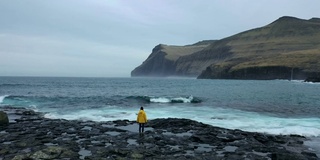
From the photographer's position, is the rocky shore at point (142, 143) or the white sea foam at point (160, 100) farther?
the white sea foam at point (160, 100)

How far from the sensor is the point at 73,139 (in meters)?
21.1

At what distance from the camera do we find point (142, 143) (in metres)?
20.0

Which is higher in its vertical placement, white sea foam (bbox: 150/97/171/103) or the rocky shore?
the rocky shore

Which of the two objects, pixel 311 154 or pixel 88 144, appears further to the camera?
pixel 88 144

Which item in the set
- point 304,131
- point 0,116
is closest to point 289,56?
point 304,131

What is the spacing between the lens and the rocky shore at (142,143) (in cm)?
1683

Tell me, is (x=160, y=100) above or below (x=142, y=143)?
below

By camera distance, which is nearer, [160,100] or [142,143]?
[142,143]

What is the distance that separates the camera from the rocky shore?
16828 millimetres

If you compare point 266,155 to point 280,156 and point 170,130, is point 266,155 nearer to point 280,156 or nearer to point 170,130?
point 280,156

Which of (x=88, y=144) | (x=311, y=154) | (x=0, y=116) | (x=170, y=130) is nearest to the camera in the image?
(x=311, y=154)

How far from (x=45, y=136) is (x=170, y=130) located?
10.1m

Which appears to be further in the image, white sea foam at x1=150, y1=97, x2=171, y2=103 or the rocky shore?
white sea foam at x1=150, y1=97, x2=171, y2=103

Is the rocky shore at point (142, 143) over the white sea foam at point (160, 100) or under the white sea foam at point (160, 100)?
over
